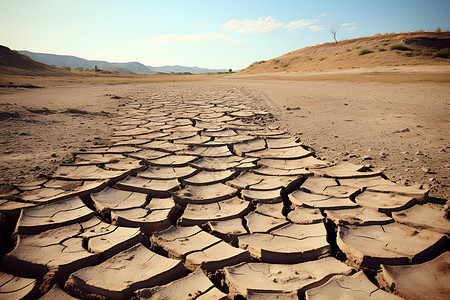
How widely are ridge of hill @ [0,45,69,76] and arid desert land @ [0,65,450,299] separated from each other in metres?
16.7

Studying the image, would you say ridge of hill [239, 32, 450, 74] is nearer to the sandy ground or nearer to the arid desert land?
the sandy ground

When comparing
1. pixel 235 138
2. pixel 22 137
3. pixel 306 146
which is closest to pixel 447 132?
pixel 306 146

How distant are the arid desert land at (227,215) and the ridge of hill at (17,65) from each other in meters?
16.7

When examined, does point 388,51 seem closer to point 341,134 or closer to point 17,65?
point 341,134

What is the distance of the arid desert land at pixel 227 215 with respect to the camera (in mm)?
912

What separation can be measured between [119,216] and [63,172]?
0.91m

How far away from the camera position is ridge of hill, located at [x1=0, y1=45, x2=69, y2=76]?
50.3 feet

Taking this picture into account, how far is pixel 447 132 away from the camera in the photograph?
2.66 meters

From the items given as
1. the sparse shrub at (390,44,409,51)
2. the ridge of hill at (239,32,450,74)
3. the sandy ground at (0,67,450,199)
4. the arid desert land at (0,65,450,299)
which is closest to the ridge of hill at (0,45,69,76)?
the sandy ground at (0,67,450,199)

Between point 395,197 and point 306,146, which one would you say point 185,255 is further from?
point 306,146

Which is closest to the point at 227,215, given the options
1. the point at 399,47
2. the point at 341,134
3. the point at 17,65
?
the point at 341,134

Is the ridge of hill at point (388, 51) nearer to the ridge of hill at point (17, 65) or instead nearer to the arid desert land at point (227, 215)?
the arid desert land at point (227, 215)

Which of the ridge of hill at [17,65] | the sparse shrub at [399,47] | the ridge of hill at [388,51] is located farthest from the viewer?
the ridge of hill at [17,65]

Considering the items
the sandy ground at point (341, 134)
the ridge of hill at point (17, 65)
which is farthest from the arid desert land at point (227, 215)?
the ridge of hill at point (17, 65)
